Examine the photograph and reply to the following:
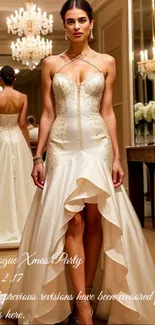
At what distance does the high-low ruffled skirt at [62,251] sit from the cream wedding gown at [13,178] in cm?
236

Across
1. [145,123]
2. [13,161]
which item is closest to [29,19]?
[145,123]

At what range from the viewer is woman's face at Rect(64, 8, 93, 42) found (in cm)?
232

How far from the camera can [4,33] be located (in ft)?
34.6

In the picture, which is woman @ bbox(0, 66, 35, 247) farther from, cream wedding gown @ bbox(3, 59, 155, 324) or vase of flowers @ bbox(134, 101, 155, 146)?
cream wedding gown @ bbox(3, 59, 155, 324)

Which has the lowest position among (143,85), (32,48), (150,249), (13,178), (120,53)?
(150,249)

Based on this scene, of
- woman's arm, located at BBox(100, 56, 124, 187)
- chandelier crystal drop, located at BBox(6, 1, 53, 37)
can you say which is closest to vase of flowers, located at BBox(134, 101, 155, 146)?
chandelier crystal drop, located at BBox(6, 1, 53, 37)

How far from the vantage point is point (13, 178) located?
4.93 m

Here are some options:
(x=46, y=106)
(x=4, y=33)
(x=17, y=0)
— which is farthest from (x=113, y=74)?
(x=4, y=33)

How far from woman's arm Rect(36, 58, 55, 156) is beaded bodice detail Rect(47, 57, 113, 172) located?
61 mm

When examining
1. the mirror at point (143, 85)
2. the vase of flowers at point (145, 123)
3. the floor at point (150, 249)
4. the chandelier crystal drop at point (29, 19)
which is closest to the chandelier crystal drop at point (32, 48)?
the chandelier crystal drop at point (29, 19)

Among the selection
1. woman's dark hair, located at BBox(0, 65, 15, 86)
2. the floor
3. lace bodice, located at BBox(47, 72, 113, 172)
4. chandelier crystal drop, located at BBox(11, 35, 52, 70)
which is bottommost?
the floor

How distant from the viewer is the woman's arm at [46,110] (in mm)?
2412

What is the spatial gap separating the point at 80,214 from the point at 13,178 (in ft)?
9.14

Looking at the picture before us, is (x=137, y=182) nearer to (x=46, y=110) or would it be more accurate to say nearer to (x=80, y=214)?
(x=46, y=110)
